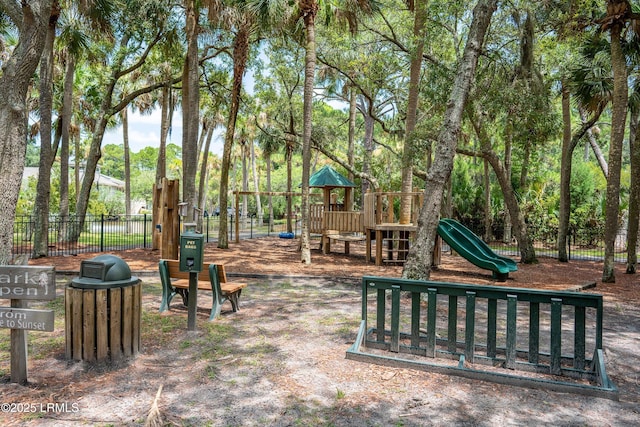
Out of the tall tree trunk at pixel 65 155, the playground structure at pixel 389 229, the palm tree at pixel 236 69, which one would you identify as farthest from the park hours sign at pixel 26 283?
the tall tree trunk at pixel 65 155

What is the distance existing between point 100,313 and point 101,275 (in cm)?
38

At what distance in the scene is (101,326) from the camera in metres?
4.52

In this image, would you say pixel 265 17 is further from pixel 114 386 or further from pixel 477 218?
pixel 477 218

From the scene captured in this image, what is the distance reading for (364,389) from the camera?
4.17m

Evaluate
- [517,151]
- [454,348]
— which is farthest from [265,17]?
[517,151]

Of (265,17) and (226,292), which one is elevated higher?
(265,17)

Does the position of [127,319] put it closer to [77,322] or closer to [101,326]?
[101,326]

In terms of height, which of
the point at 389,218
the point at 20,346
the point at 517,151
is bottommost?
the point at 20,346

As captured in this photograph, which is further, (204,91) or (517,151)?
(517,151)

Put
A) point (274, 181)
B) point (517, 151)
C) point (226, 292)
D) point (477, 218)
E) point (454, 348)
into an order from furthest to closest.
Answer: point (274, 181) < point (477, 218) < point (517, 151) < point (226, 292) < point (454, 348)

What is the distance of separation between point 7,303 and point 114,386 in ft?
16.2

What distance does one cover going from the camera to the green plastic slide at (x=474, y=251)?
1120 centimetres

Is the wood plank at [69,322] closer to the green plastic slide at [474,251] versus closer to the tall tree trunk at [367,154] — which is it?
the green plastic slide at [474,251]

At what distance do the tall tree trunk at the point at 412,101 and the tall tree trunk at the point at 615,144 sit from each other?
4.74m
